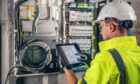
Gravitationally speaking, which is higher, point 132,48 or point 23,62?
point 132,48

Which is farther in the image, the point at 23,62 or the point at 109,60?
the point at 23,62

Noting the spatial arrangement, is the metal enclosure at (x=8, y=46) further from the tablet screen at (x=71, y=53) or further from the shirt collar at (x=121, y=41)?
the shirt collar at (x=121, y=41)

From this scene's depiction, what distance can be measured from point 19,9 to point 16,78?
0.81m

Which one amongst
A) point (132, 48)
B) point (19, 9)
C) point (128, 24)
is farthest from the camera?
point (19, 9)

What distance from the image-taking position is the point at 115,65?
5.37 feet

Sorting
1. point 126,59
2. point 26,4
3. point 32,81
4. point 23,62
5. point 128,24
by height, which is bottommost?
point 32,81

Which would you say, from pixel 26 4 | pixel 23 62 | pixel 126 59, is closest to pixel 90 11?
pixel 26 4

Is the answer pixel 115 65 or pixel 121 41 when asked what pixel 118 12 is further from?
pixel 115 65

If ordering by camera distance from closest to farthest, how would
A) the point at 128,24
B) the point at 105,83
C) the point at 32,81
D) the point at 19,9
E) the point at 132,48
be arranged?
the point at 105,83 → the point at 132,48 → the point at 128,24 → the point at 19,9 → the point at 32,81

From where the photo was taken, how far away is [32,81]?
3.21 meters

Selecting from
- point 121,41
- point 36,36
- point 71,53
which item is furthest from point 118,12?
point 36,36

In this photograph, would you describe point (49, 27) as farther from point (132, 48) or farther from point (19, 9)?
point (132, 48)

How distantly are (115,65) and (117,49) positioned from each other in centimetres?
13

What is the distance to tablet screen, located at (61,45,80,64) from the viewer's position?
2.32m
